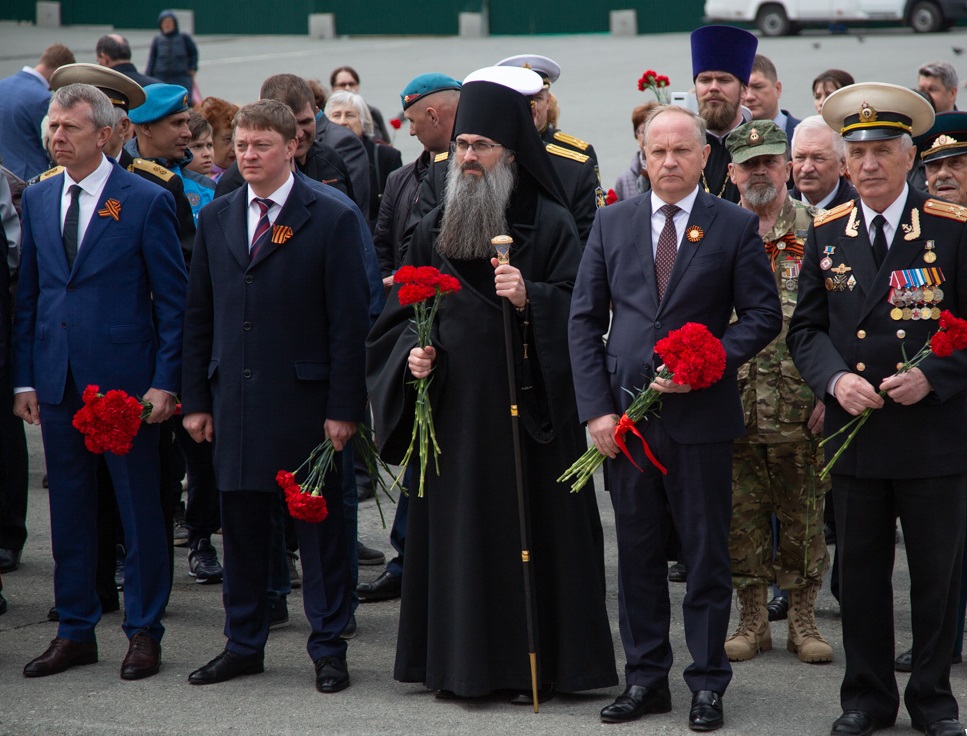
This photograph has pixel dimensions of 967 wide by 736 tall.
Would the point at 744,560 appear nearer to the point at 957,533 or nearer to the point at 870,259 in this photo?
the point at 957,533

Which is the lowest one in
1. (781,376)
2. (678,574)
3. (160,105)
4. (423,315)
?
(678,574)

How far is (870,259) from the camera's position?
4.75 metres

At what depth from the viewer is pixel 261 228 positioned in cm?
539

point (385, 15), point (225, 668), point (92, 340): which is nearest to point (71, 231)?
point (92, 340)

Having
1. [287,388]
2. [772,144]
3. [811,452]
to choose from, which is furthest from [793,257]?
[287,388]

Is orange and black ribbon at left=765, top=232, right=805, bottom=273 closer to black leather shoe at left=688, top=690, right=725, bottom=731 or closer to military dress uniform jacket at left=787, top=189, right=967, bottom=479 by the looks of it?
military dress uniform jacket at left=787, top=189, right=967, bottom=479

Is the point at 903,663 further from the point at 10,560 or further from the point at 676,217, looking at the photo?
the point at 10,560

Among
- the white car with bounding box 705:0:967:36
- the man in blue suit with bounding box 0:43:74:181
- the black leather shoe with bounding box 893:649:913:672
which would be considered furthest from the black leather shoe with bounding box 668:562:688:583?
the white car with bounding box 705:0:967:36

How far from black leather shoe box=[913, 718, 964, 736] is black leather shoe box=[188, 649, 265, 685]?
2.71 meters

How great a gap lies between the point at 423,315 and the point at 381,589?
6.66 ft

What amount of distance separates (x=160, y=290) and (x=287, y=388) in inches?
30.5

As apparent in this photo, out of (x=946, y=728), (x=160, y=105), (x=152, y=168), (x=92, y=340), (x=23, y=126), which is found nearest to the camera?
(x=946, y=728)

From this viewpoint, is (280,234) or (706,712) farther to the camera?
(280,234)

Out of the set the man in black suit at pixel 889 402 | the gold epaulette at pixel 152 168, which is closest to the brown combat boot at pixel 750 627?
the man in black suit at pixel 889 402
